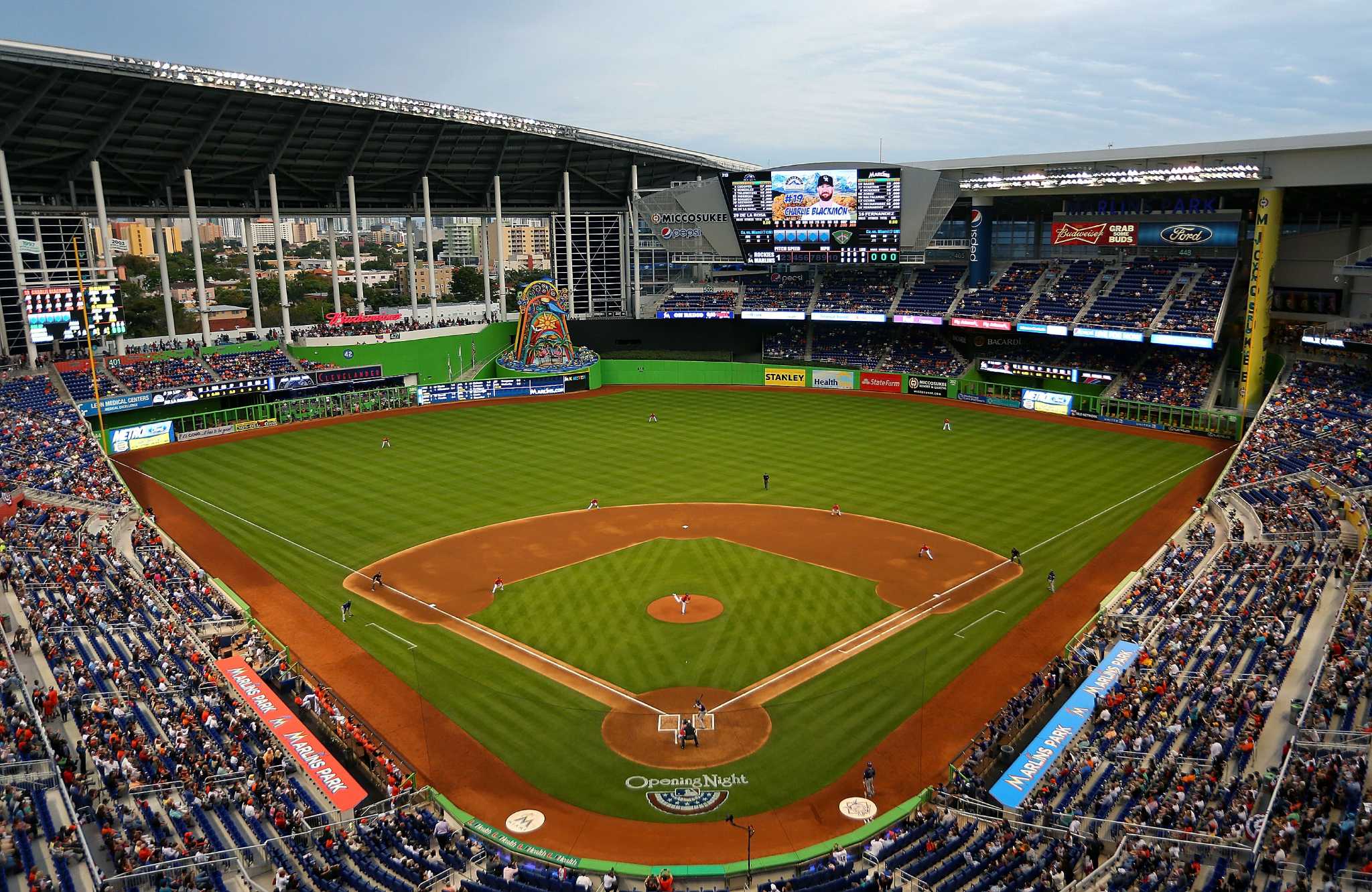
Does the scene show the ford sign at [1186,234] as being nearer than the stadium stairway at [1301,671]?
No

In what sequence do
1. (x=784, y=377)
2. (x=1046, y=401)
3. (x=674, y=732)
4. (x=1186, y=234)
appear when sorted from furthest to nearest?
1. (x=784, y=377)
2. (x=1046, y=401)
3. (x=1186, y=234)
4. (x=674, y=732)

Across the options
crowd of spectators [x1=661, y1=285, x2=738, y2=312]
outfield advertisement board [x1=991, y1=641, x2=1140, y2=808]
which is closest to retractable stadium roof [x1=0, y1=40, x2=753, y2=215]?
crowd of spectators [x1=661, y1=285, x2=738, y2=312]

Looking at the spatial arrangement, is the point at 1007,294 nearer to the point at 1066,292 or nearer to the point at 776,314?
the point at 1066,292

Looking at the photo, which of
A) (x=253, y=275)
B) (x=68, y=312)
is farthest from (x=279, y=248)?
(x=68, y=312)

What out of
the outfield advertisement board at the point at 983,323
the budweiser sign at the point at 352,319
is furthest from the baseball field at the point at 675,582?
the budweiser sign at the point at 352,319

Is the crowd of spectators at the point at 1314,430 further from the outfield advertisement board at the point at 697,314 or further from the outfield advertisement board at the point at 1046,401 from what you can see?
the outfield advertisement board at the point at 697,314

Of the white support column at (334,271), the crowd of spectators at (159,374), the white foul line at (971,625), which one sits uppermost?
the white support column at (334,271)

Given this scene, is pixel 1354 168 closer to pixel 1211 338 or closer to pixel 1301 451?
pixel 1211 338
